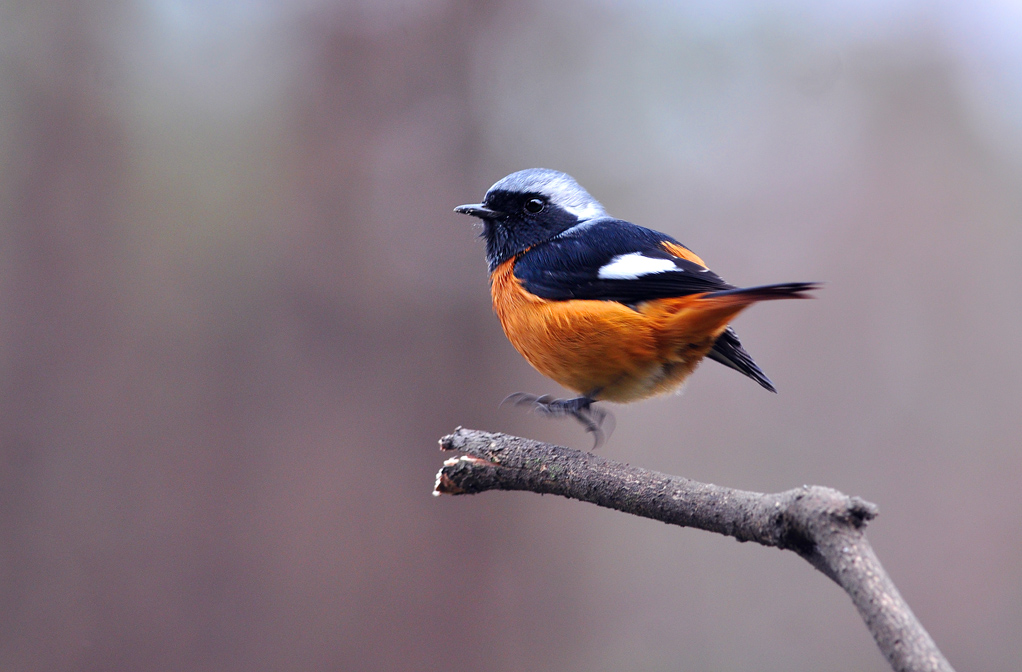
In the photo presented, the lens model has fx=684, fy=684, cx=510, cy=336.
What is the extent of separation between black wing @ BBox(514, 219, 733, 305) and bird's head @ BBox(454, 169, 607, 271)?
5.3 inches

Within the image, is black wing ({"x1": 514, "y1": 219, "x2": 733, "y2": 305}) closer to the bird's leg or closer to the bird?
the bird

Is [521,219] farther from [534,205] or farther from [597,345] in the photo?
[597,345]

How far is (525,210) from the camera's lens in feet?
9.30

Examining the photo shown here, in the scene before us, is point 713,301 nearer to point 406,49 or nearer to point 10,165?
point 406,49

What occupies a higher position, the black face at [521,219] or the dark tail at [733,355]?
the black face at [521,219]

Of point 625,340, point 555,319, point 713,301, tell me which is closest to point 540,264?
point 555,319

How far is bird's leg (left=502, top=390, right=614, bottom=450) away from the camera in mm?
2455

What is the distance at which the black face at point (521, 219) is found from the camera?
2.79 metres

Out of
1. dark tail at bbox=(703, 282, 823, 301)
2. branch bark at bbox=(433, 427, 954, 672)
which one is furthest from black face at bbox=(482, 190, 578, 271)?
branch bark at bbox=(433, 427, 954, 672)

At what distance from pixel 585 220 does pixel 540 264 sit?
1.53 ft

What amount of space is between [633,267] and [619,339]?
0.95 feet

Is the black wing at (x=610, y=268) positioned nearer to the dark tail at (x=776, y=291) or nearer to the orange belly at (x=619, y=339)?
the orange belly at (x=619, y=339)

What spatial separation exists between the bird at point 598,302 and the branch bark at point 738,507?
0.50 meters

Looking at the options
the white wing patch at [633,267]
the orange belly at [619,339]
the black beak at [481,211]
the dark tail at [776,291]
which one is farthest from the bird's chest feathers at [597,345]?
the black beak at [481,211]
